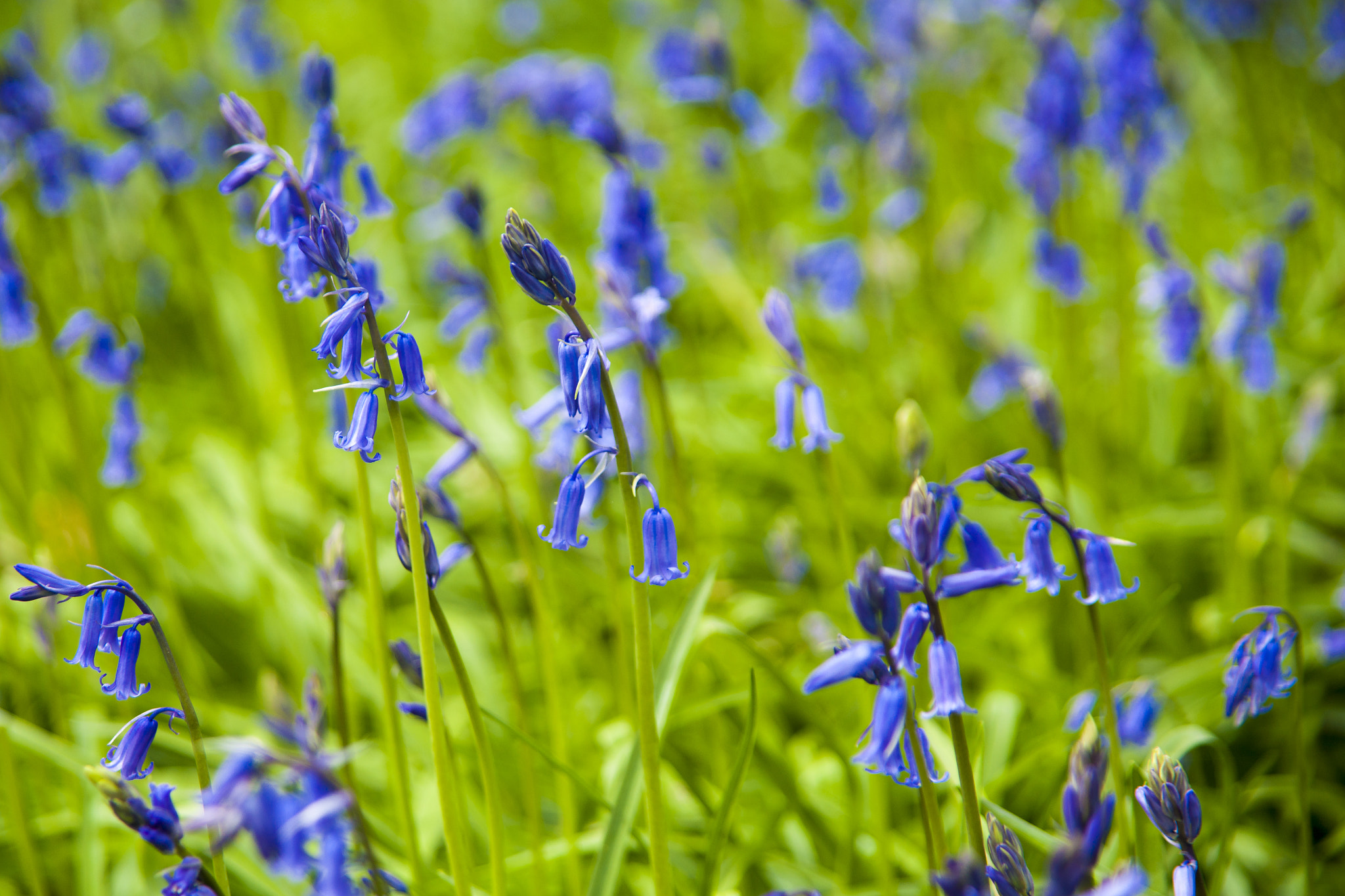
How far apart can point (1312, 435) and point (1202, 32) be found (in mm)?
5032

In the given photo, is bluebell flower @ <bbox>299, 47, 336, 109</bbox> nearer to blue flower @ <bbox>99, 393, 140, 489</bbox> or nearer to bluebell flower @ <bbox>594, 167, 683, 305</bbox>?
bluebell flower @ <bbox>594, 167, 683, 305</bbox>

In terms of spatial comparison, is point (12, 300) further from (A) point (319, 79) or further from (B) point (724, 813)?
(B) point (724, 813)

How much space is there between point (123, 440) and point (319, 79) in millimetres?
1940

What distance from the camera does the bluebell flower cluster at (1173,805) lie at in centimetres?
188

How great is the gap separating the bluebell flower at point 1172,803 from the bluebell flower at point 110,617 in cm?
205

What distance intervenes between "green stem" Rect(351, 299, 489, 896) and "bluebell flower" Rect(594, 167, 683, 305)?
1.41m

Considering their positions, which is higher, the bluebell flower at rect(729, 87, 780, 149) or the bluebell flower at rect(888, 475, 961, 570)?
the bluebell flower at rect(729, 87, 780, 149)

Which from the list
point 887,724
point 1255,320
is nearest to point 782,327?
point 887,724

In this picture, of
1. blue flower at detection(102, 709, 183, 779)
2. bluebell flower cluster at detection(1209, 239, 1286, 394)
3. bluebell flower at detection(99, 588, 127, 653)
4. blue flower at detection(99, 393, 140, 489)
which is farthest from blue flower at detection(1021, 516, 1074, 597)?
blue flower at detection(99, 393, 140, 489)

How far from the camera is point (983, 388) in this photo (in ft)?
16.3

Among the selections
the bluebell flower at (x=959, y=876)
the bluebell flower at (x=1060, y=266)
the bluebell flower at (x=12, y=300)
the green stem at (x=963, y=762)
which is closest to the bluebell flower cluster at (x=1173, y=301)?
the bluebell flower at (x=1060, y=266)

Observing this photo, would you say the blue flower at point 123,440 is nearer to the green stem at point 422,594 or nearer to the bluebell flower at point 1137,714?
the green stem at point 422,594

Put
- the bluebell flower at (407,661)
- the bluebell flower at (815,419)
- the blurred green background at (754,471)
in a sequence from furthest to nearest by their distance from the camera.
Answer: the blurred green background at (754,471) < the bluebell flower at (815,419) < the bluebell flower at (407,661)

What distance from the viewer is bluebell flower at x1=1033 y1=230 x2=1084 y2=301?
14.6 feet
